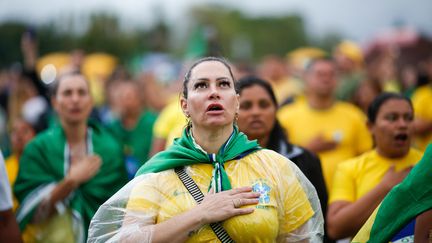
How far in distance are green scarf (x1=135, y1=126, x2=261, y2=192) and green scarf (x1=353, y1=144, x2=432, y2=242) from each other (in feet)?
3.11

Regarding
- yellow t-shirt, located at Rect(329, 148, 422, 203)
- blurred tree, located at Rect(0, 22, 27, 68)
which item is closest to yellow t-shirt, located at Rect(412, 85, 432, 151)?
yellow t-shirt, located at Rect(329, 148, 422, 203)

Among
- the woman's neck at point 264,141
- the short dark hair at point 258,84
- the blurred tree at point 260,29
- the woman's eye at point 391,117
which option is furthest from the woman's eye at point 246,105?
the blurred tree at point 260,29

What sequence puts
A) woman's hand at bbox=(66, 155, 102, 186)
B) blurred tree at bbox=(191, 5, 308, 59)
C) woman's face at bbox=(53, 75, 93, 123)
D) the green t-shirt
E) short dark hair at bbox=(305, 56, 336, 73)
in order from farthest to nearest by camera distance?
1. blurred tree at bbox=(191, 5, 308, 59)
2. the green t-shirt
3. short dark hair at bbox=(305, 56, 336, 73)
4. woman's face at bbox=(53, 75, 93, 123)
5. woman's hand at bbox=(66, 155, 102, 186)

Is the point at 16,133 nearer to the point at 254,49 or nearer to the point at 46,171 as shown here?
the point at 46,171

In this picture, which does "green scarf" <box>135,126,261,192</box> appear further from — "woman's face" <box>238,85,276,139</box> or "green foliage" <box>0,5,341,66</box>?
"green foliage" <box>0,5,341,66</box>

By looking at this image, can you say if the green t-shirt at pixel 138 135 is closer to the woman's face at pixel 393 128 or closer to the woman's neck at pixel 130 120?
the woman's neck at pixel 130 120

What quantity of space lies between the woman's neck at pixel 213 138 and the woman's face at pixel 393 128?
2.03 metres

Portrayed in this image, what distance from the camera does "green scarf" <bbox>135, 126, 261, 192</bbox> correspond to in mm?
4246

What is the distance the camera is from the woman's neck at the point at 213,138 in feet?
14.5

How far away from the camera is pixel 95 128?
24.5 ft

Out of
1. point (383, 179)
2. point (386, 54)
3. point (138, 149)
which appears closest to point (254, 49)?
point (386, 54)

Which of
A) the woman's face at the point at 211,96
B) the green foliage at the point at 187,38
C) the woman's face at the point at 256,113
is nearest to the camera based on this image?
the woman's face at the point at 211,96

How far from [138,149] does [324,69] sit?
2.80 metres

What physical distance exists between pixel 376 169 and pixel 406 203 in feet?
4.95
